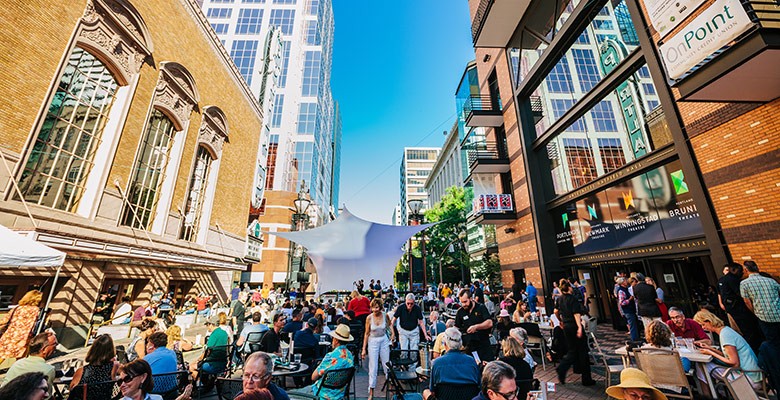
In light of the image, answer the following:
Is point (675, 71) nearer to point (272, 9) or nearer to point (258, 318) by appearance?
point (258, 318)

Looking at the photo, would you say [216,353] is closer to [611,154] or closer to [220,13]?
[611,154]

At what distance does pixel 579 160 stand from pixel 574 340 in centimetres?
879

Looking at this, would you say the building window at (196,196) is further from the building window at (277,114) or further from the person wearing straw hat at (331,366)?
the building window at (277,114)

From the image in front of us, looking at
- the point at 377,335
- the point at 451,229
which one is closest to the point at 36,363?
the point at 377,335

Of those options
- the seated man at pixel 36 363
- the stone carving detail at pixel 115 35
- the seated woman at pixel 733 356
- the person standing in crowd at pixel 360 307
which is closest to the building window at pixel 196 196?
the stone carving detail at pixel 115 35

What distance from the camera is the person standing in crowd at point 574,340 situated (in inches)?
223

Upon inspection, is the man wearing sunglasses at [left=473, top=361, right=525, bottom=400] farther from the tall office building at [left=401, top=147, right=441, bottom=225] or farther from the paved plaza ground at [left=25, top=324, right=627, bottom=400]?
the tall office building at [left=401, top=147, right=441, bottom=225]

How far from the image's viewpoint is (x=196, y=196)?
16406mm

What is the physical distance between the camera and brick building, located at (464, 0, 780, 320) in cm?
593

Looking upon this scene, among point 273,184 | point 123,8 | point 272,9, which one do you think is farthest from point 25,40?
point 272,9

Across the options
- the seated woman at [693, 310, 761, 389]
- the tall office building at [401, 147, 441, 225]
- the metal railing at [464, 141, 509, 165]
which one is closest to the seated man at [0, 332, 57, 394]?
the seated woman at [693, 310, 761, 389]

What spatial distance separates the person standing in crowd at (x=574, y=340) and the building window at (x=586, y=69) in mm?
9121

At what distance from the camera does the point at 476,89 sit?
21.1m

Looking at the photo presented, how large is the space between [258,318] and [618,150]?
488 inches
